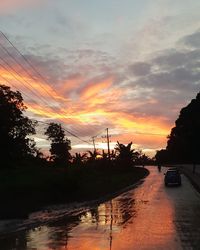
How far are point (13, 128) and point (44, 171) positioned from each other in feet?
76.1

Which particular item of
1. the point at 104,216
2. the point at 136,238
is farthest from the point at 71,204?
the point at 136,238

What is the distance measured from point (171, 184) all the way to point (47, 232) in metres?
39.7

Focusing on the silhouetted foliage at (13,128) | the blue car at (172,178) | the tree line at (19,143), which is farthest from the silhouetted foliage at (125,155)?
the blue car at (172,178)

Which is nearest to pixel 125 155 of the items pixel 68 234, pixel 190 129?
pixel 190 129

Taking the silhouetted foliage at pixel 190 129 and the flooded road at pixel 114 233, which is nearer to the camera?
the flooded road at pixel 114 233

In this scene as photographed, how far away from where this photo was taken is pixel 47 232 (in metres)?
18.4

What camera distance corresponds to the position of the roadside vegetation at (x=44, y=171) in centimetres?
3506

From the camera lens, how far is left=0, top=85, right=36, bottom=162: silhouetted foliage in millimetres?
70106

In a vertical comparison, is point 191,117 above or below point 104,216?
above

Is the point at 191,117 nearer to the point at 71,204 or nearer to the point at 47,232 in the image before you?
the point at 71,204

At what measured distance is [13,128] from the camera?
8206cm

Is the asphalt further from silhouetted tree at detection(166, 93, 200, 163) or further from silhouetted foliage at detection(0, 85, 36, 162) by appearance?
silhouetted foliage at detection(0, 85, 36, 162)

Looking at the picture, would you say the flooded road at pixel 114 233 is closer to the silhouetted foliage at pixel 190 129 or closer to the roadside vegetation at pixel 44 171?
the roadside vegetation at pixel 44 171

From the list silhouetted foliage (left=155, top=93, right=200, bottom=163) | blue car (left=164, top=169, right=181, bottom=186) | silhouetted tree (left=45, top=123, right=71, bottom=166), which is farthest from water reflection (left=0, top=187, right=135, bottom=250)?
silhouetted tree (left=45, top=123, right=71, bottom=166)
